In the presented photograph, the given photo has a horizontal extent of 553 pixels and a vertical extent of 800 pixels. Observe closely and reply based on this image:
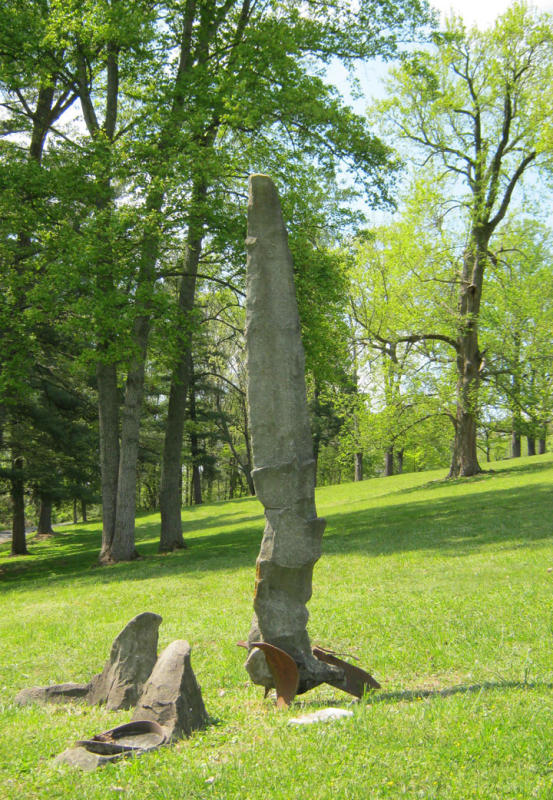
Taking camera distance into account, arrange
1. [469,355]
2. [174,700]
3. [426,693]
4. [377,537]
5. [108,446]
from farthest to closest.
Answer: [469,355]
[108,446]
[377,537]
[426,693]
[174,700]

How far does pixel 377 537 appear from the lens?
18359 millimetres

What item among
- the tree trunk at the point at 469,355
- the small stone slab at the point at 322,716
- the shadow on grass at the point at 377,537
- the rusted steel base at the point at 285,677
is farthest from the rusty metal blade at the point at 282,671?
the tree trunk at the point at 469,355

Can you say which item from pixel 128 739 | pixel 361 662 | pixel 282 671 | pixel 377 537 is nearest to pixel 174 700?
pixel 128 739

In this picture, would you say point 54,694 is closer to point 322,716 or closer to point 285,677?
point 285,677

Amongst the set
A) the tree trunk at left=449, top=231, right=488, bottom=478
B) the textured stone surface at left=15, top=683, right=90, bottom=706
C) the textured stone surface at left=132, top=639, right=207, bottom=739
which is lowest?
the textured stone surface at left=15, top=683, right=90, bottom=706

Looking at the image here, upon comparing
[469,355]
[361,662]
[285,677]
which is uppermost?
[469,355]

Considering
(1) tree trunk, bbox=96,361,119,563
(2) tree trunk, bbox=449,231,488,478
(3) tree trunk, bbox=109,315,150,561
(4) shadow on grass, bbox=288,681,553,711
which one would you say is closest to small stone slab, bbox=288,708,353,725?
(4) shadow on grass, bbox=288,681,553,711

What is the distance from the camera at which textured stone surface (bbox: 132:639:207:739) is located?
543 centimetres

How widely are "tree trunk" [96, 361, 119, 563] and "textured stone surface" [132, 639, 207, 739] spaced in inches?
566

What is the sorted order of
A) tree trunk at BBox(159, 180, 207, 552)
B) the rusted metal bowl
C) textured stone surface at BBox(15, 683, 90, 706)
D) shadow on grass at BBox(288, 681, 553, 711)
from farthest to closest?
1. tree trunk at BBox(159, 180, 207, 552)
2. textured stone surface at BBox(15, 683, 90, 706)
3. shadow on grass at BBox(288, 681, 553, 711)
4. the rusted metal bowl

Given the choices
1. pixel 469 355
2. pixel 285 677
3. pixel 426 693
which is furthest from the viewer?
pixel 469 355

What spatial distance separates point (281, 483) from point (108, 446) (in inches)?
572

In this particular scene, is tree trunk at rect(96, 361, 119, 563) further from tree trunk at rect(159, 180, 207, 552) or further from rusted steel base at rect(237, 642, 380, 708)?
rusted steel base at rect(237, 642, 380, 708)

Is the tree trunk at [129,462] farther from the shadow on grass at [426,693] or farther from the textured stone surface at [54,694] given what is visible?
the shadow on grass at [426,693]
